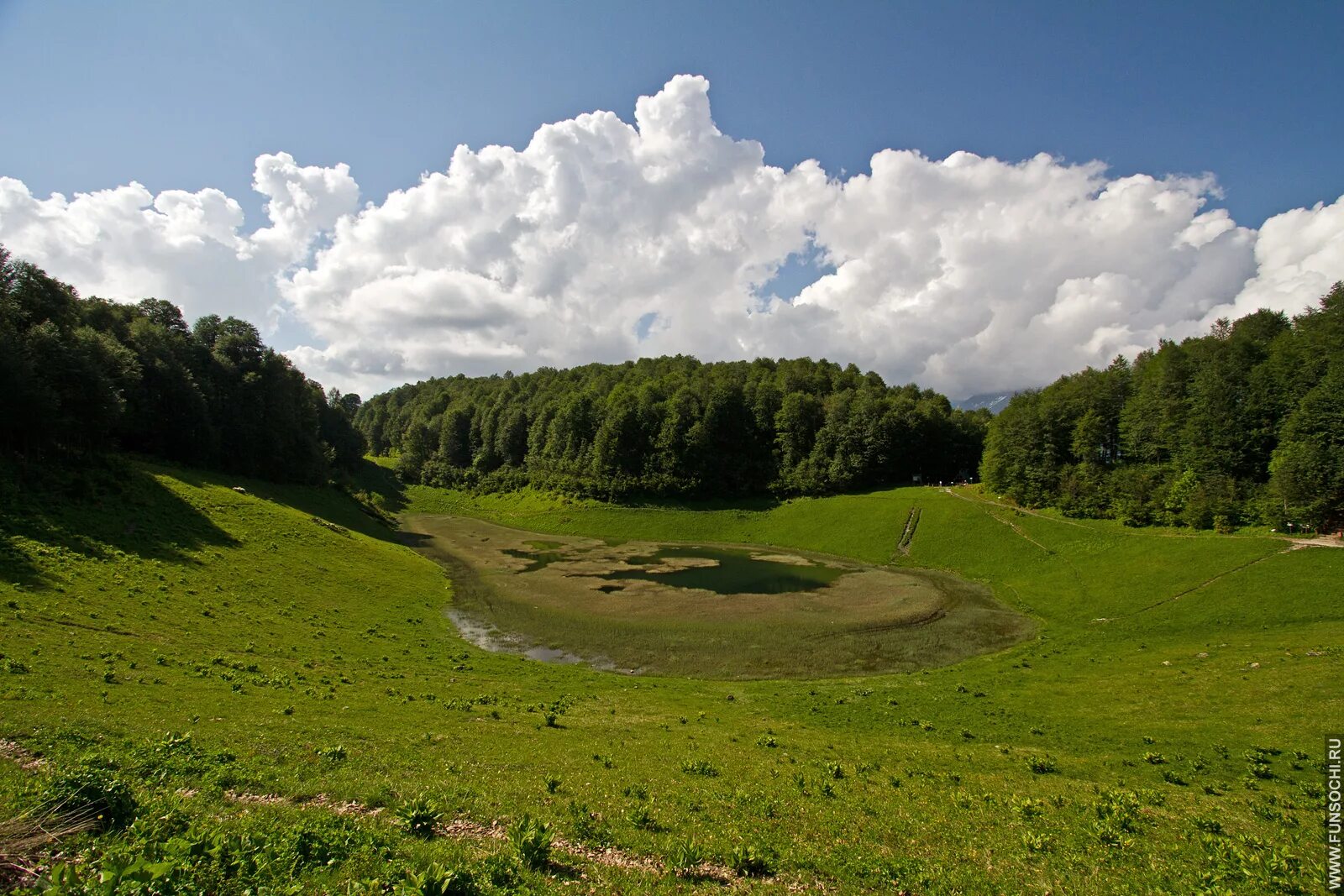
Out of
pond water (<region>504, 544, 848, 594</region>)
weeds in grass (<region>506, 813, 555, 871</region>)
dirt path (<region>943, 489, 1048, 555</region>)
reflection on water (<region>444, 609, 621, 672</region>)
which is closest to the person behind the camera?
weeds in grass (<region>506, 813, 555, 871</region>)

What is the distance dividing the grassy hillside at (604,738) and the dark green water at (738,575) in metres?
24.2

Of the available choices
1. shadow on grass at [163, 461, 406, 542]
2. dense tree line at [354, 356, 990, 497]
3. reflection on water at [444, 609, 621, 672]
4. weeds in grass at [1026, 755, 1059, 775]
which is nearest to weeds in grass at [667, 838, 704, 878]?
weeds in grass at [1026, 755, 1059, 775]

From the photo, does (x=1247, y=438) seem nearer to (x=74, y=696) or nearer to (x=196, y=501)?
(x=74, y=696)

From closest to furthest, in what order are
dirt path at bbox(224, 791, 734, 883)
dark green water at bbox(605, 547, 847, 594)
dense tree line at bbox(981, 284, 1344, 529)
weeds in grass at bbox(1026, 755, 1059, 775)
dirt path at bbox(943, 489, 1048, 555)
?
dirt path at bbox(224, 791, 734, 883)
weeds in grass at bbox(1026, 755, 1059, 775)
dense tree line at bbox(981, 284, 1344, 529)
dark green water at bbox(605, 547, 847, 594)
dirt path at bbox(943, 489, 1048, 555)

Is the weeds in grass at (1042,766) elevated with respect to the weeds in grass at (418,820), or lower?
lower

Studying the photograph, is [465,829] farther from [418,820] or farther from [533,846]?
[533,846]

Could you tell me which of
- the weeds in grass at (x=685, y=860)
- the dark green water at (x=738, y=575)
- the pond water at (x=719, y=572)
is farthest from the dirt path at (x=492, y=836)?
the dark green water at (x=738, y=575)

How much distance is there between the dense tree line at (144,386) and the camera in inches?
1764

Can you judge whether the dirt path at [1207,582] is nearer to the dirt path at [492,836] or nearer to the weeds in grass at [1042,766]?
the weeds in grass at [1042,766]

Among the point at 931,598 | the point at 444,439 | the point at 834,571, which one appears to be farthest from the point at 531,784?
the point at 444,439

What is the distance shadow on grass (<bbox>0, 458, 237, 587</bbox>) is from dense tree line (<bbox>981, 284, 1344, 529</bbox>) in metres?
95.2

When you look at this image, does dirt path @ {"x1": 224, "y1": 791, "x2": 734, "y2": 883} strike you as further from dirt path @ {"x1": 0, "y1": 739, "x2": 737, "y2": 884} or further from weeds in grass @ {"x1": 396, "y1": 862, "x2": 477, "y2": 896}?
weeds in grass @ {"x1": 396, "y1": 862, "x2": 477, "y2": 896}

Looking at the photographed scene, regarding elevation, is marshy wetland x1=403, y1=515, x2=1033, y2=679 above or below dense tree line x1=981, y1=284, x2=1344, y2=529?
below

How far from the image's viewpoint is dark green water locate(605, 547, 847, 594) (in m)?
61.4
